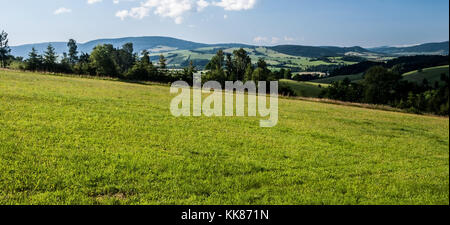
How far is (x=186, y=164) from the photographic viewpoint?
405 inches

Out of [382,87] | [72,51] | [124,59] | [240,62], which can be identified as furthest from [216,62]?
[72,51]

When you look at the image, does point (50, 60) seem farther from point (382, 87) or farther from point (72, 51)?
point (382, 87)

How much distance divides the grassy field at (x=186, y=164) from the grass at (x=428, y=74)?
15273 cm

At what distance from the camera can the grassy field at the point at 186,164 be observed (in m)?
7.71

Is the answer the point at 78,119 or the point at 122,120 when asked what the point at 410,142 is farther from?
the point at 78,119

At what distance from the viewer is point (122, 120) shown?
53.2 feet

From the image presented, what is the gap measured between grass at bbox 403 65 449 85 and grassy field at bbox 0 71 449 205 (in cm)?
15273

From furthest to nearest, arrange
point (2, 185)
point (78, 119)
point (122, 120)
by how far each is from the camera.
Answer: point (122, 120) < point (78, 119) < point (2, 185)

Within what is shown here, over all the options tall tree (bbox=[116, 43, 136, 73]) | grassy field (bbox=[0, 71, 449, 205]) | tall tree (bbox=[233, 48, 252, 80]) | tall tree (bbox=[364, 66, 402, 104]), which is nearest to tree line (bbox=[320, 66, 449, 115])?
tall tree (bbox=[364, 66, 402, 104])

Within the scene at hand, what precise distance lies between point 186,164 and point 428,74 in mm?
179258

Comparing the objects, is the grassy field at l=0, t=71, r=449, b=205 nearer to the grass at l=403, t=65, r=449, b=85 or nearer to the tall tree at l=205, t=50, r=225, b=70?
the tall tree at l=205, t=50, r=225, b=70

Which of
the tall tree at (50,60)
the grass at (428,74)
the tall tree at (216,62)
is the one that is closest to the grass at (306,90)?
the tall tree at (216,62)
